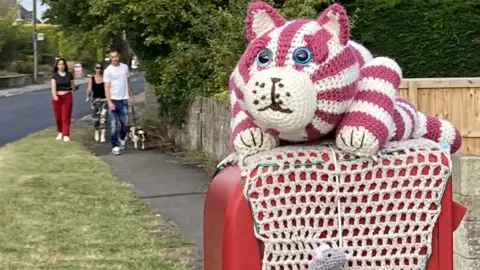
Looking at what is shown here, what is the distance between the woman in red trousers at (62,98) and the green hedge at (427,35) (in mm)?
6264

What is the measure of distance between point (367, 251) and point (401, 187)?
0.82ft

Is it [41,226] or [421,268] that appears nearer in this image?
[421,268]

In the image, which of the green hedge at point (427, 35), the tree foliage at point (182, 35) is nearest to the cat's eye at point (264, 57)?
the tree foliage at point (182, 35)

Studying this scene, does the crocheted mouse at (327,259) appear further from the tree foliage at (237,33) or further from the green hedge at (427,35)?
the green hedge at (427,35)

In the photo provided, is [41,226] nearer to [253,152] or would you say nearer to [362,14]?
[253,152]

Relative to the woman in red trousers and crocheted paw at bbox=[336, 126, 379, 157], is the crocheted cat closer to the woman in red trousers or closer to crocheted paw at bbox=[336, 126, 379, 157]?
crocheted paw at bbox=[336, 126, 379, 157]

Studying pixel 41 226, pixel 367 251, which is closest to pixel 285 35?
pixel 367 251

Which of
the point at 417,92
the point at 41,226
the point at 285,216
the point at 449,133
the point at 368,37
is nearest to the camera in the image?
the point at 285,216

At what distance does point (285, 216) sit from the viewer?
2752mm

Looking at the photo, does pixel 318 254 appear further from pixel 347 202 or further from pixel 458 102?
pixel 458 102

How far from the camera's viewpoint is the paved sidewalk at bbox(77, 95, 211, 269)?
786cm

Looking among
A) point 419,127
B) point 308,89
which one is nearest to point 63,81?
point 419,127

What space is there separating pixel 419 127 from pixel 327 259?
0.81 metres

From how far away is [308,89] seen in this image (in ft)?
8.80
